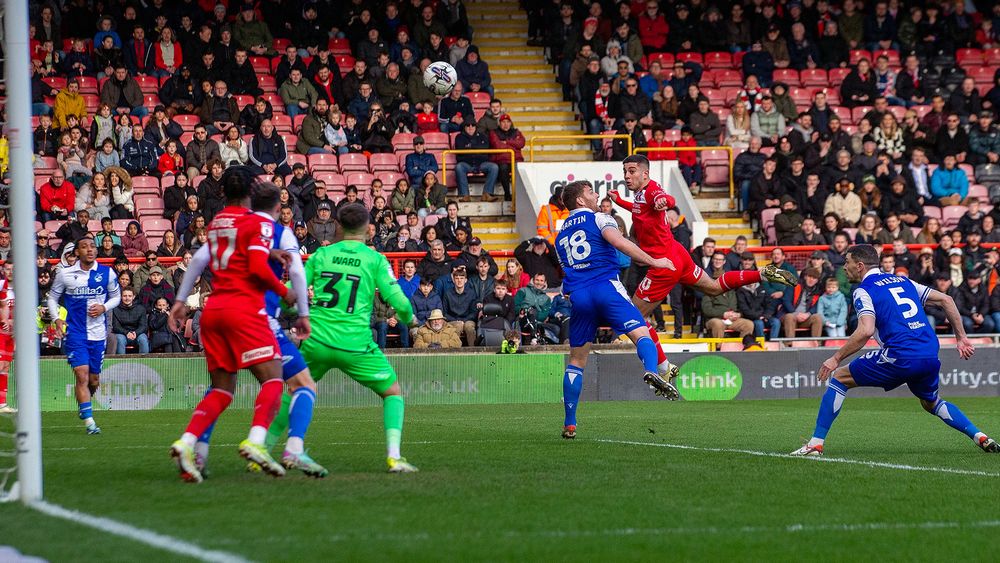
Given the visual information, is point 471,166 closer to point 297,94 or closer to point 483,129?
point 483,129

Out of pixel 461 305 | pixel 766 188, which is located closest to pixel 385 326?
pixel 461 305

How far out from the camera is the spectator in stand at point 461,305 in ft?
70.7

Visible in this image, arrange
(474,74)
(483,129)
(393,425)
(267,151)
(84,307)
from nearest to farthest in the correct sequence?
(393,425) < (84,307) < (267,151) < (483,129) < (474,74)

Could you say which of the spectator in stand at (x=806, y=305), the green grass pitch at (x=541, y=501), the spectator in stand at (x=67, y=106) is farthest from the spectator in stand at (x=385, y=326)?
the green grass pitch at (x=541, y=501)

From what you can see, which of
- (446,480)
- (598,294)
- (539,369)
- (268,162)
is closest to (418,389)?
(539,369)

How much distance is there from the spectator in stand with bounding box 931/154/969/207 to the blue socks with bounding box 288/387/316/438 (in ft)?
66.9

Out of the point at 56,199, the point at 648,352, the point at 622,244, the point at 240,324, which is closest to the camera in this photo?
the point at 240,324

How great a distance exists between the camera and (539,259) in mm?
22672

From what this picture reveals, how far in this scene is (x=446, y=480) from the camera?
28.1 ft

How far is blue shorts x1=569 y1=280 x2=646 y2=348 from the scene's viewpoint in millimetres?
12172

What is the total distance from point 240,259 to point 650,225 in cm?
643

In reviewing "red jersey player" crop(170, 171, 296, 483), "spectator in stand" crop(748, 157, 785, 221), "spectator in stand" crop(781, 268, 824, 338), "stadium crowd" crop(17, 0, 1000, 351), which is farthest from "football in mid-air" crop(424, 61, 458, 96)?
"red jersey player" crop(170, 171, 296, 483)

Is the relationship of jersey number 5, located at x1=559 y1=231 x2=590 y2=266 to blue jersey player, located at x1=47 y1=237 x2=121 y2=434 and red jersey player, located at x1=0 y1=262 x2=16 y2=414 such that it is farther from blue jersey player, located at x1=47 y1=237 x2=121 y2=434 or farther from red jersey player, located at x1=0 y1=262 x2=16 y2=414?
red jersey player, located at x1=0 y1=262 x2=16 y2=414

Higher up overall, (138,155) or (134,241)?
(138,155)
